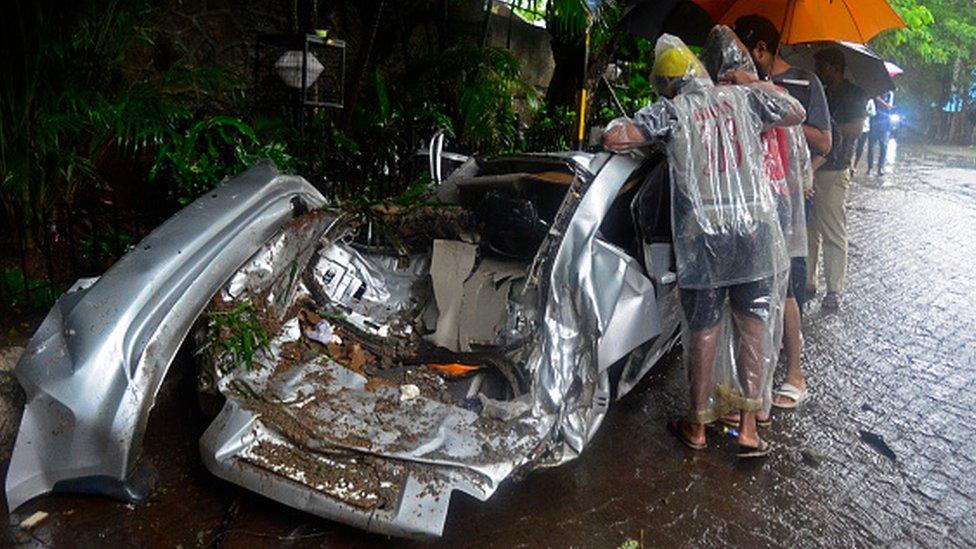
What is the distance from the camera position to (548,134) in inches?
312

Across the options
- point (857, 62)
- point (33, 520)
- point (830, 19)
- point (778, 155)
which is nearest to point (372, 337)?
point (33, 520)

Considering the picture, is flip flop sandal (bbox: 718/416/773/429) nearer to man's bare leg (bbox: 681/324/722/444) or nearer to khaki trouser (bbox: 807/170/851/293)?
man's bare leg (bbox: 681/324/722/444)

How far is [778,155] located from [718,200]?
1.45 ft

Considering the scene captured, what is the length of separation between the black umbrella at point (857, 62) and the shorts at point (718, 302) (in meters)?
2.42

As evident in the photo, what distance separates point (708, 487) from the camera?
3.16 meters

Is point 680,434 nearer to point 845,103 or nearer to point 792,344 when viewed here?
point 792,344

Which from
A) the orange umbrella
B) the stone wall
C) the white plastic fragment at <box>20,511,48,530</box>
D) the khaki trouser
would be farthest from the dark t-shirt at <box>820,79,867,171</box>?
→ the white plastic fragment at <box>20,511,48,530</box>

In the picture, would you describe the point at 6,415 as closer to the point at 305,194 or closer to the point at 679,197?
the point at 305,194

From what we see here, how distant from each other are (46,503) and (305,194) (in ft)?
5.27

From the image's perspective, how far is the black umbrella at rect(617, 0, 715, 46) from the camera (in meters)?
5.43

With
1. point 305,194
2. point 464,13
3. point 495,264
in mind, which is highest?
point 464,13

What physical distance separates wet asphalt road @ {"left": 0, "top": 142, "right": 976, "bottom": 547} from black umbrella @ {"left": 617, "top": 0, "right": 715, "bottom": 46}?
2.47m

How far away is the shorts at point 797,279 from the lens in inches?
150

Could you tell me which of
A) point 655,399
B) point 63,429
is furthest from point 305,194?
point 655,399
